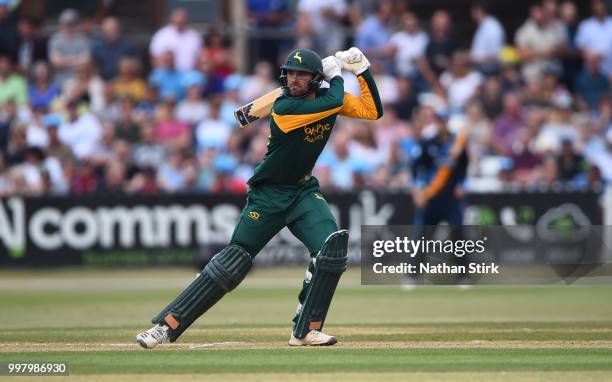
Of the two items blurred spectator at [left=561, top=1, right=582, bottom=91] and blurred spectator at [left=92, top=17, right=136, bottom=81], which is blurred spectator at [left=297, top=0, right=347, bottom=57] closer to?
blurred spectator at [left=92, top=17, right=136, bottom=81]

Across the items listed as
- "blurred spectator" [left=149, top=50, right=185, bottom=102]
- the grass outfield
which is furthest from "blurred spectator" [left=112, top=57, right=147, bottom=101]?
the grass outfield

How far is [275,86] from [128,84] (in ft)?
8.33

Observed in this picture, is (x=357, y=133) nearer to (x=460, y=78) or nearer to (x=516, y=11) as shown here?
(x=460, y=78)

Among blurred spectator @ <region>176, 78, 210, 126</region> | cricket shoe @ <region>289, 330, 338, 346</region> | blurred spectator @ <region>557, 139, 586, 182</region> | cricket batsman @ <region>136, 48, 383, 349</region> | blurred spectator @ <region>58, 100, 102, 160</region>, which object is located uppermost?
blurred spectator @ <region>176, 78, 210, 126</region>

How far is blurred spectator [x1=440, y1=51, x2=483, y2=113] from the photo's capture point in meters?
21.3

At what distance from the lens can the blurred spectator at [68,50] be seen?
70.7 feet

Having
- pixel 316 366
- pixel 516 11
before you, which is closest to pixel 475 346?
pixel 316 366

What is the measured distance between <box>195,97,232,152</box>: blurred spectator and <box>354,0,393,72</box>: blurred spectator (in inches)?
118

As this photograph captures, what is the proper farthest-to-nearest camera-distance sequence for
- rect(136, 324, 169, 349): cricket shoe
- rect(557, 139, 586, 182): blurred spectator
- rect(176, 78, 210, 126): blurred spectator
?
rect(176, 78, 210, 126): blurred spectator, rect(557, 139, 586, 182): blurred spectator, rect(136, 324, 169, 349): cricket shoe

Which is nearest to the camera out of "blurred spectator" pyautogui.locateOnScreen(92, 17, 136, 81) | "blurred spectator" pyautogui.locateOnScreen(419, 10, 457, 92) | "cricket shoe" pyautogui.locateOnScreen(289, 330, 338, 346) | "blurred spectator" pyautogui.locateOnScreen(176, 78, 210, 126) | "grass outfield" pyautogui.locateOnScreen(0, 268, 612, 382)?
"grass outfield" pyautogui.locateOnScreen(0, 268, 612, 382)

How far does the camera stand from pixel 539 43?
2234 centimetres

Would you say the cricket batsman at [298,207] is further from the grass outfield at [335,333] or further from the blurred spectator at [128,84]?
the blurred spectator at [128,84]

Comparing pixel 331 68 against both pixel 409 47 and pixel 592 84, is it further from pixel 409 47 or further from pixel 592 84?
pixel 592 84

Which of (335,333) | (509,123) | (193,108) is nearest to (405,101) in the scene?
(509,123)
